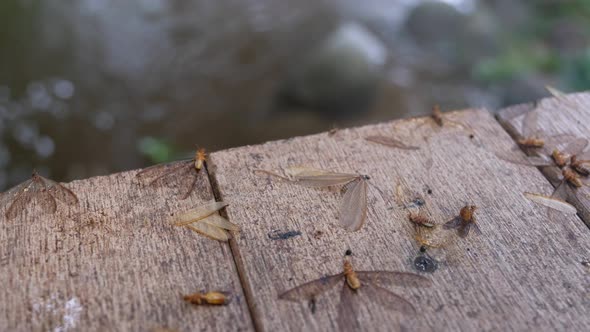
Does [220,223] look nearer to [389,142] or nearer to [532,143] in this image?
[389,142]

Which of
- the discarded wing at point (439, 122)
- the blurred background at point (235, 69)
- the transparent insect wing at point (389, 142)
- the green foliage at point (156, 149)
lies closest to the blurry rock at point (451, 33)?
the blurred background at point (235, 69)

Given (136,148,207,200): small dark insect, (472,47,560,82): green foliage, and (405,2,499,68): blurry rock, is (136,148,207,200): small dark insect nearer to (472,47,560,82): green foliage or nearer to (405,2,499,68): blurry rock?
(472,47,560,82): green foliage

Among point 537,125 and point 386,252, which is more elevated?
point 537,125

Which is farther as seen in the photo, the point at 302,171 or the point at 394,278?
the point at 302,171

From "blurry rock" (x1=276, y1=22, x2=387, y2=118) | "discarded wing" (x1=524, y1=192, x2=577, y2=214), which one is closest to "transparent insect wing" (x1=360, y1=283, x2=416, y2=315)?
"discarded wing" (x1=524, y1=192, x2=577, y2=214)

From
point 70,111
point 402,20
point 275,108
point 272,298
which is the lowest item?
point 272,298

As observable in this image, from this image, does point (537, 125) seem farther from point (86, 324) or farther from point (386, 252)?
point (86, 324)

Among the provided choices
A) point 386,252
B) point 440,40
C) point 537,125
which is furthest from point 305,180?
point 440,40

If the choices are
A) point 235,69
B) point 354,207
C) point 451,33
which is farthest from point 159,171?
point 451,33

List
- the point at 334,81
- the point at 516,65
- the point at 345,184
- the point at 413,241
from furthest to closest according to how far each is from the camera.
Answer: the point at 516,65 < the point at 334,81 < the point at 345,184 < the point at 413,241
